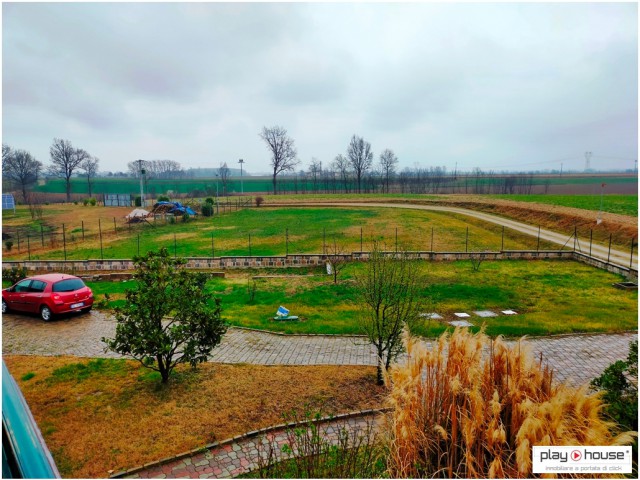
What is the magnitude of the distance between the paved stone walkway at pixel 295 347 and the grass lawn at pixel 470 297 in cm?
61

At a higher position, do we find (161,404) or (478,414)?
(478,414)

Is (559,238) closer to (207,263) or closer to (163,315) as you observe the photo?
(207,263)

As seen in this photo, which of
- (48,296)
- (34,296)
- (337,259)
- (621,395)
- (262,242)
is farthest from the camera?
(262,242)

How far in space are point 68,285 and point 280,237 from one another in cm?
1472

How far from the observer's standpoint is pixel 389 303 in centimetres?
868

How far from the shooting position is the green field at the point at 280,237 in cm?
2367

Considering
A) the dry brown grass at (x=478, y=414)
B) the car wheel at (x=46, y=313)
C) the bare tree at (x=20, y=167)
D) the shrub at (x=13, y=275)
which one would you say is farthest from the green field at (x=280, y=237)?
the bare tree at (x=20, y=167)

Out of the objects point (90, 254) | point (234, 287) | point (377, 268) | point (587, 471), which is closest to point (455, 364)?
point (587, 471)

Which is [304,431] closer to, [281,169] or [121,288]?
[121,288]

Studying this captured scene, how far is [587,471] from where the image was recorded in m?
3.48

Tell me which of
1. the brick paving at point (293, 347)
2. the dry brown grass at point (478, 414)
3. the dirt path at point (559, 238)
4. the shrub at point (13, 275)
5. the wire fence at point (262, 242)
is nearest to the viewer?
the dry brown grass at point (478, 414)

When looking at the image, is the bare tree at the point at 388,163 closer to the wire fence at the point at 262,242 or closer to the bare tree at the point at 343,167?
the bare tree at the point at 343,167

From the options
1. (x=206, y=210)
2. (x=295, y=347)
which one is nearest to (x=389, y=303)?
(x=295, y=347)

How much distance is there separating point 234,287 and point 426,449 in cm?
1404
